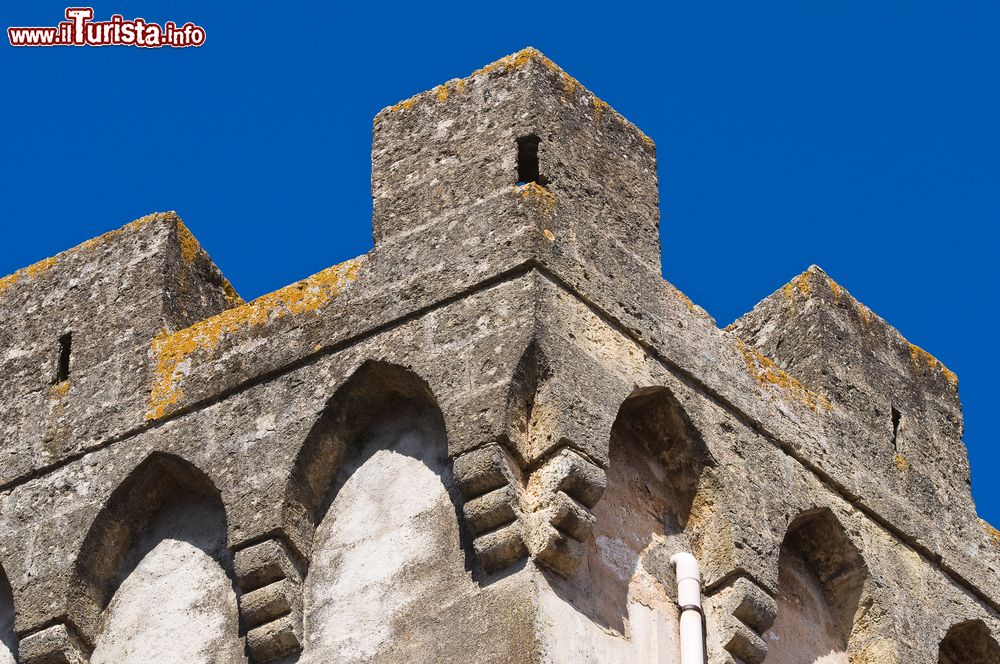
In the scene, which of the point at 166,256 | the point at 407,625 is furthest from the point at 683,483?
the point at 166,256

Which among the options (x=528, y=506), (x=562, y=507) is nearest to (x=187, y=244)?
(x=528, y=506)

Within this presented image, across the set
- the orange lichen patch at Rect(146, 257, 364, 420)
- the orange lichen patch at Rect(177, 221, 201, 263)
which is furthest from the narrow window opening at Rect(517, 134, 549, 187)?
the orange lichen patch at Rect(177, 221, 201, 263)

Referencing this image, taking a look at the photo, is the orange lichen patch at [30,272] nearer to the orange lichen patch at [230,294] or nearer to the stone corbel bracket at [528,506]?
the orange lichen patch at [230,294]

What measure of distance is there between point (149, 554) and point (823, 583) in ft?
12.8

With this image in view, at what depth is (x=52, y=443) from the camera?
18.5 m

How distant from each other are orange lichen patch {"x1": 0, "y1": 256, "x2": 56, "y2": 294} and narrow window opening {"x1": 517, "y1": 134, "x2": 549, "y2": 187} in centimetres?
337

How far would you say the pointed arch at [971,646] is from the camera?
18891mm

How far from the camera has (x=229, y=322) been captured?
59.8ft

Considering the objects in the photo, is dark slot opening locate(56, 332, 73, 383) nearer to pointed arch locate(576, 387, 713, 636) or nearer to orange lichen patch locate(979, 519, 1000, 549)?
pointed arch locate(576, 387, 713, 636)

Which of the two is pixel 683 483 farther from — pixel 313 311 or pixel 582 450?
pixel 313 311

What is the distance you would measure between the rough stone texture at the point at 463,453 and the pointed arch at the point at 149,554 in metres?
0.02

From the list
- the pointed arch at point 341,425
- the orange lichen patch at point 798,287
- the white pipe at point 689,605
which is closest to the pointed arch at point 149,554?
the pointed arch at point 341,425

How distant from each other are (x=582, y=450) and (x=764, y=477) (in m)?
1.73

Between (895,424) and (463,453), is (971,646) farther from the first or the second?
(463,453)
